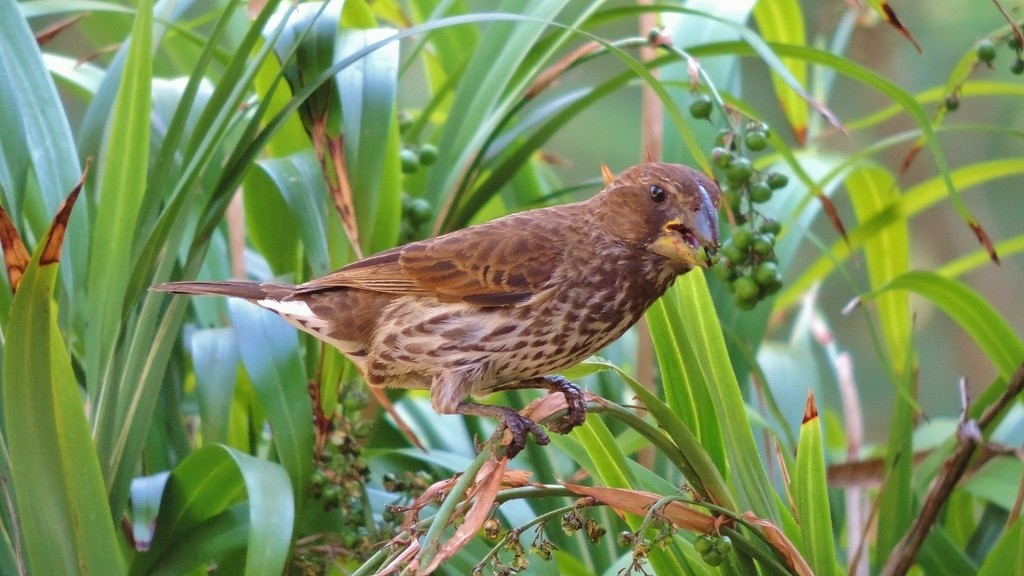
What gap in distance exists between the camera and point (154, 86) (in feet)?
6.24

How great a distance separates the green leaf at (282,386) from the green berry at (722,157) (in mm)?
652

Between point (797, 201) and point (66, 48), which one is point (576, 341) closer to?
point (797, 201)

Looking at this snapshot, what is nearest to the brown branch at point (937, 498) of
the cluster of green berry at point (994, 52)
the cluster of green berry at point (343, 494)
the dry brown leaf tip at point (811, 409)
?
the dry brown leaf tip at point (811, 409)

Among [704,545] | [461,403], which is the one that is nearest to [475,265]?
[461,403]

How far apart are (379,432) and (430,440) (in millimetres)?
285

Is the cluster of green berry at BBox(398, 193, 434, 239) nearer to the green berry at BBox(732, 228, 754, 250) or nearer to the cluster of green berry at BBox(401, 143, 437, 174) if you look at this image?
the cluster of green berry at BBox(401, 143, 437, 174)

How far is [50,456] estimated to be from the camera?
115cm

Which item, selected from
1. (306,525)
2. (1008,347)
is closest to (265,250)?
(306,525)

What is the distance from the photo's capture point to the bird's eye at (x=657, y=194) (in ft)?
4.61

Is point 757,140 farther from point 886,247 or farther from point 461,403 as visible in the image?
point 886,247

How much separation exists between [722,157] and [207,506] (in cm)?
84

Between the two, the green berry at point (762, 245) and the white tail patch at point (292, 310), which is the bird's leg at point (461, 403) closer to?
the white tail patch at point (292, 310)

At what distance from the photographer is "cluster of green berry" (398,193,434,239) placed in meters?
1.76

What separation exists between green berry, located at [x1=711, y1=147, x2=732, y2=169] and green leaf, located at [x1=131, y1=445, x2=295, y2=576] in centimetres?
69
